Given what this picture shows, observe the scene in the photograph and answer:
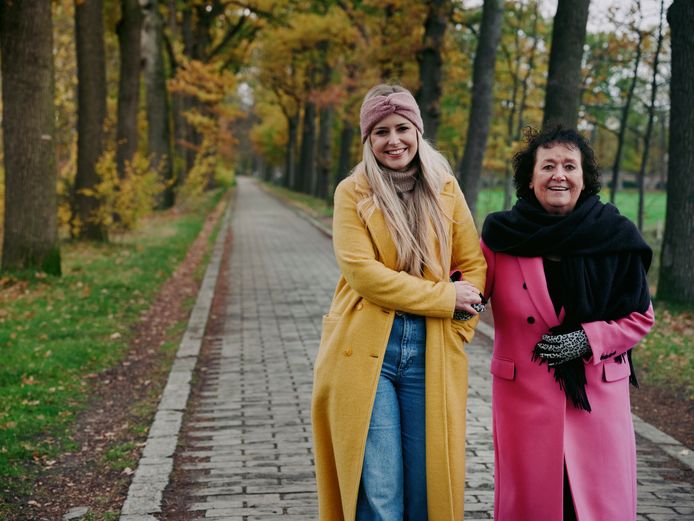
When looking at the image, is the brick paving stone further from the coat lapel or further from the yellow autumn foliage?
the yellow autumn foliage

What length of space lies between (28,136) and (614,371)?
9.97 m

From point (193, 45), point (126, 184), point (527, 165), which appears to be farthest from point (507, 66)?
point (527, 165)

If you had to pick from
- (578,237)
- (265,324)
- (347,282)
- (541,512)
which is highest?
(578,237)

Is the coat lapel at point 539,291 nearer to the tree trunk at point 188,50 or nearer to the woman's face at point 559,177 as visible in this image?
the woman's face at point 559,177

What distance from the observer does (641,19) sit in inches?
715

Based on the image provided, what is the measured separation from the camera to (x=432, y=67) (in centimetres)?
1961

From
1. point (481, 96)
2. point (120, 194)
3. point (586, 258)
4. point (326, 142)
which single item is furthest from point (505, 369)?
point (326, 142)

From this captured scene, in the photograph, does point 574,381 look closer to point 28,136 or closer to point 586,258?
point 586,258

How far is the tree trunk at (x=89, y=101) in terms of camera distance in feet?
52.9

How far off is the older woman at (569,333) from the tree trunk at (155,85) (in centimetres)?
2135

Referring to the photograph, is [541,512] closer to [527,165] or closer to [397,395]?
[397,395]

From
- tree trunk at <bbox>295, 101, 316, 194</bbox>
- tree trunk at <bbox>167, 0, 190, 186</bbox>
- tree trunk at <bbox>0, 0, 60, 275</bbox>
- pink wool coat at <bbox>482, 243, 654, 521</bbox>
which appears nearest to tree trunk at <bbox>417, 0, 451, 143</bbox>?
tree trunk at <bbox>0, 0, 60, 275</bbox>

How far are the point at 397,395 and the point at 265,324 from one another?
738 cm

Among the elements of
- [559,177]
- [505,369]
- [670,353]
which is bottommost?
[670,353]
